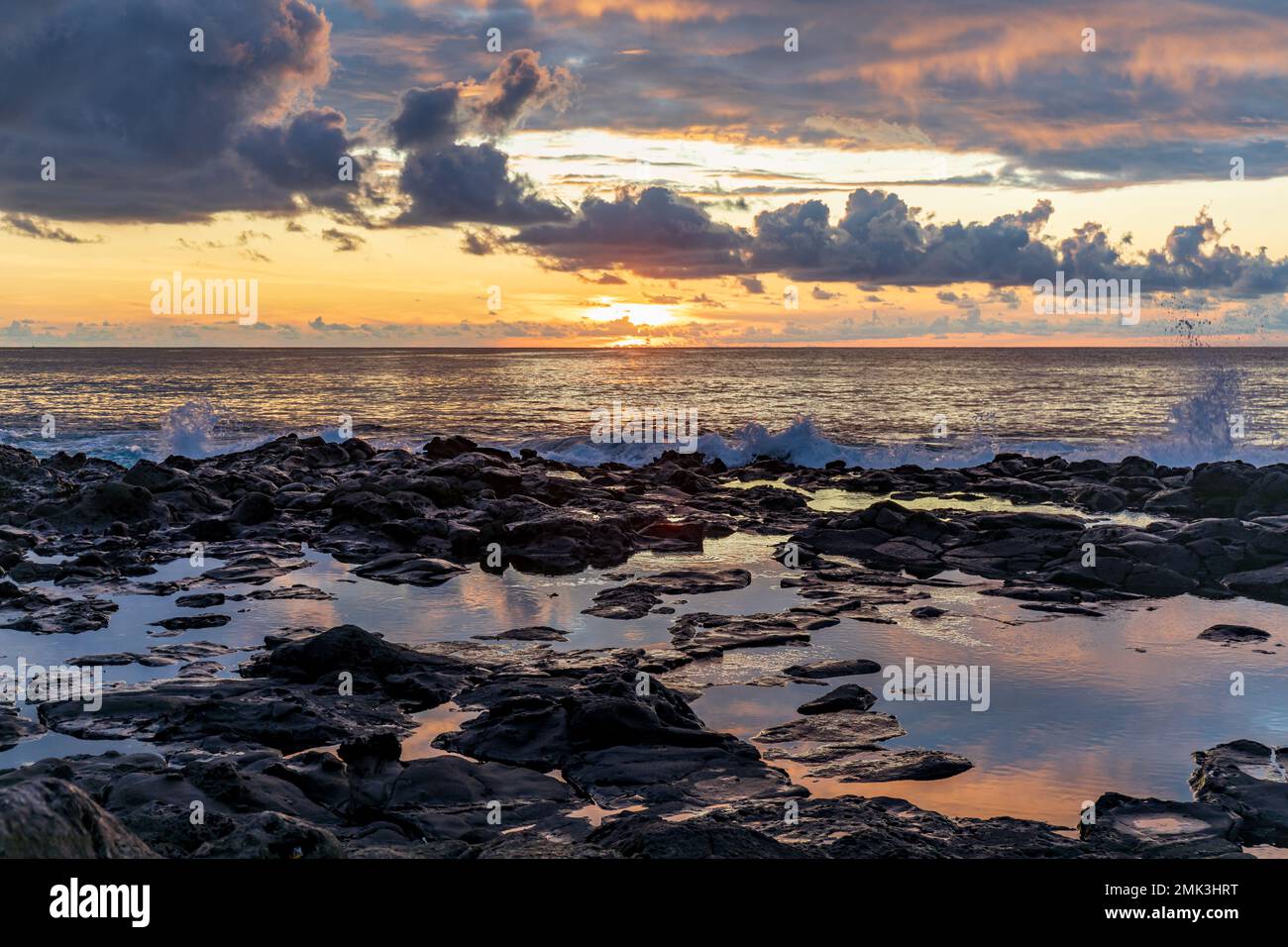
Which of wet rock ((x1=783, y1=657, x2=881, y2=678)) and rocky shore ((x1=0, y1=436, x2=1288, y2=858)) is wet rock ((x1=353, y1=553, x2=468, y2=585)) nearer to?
rocky shore ((x1=0, y1=436, x2=1288, y2=858))

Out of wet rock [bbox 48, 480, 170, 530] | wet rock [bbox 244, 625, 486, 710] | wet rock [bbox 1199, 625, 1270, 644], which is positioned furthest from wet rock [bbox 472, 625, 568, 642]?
wet rock [bbox 48, 480, 170, 530]

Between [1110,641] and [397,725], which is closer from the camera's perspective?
[397,725]

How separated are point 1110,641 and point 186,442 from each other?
43.3 m

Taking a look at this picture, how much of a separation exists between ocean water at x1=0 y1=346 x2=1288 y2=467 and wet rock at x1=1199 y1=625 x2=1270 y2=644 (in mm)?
27837

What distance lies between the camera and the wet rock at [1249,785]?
747 centimetres

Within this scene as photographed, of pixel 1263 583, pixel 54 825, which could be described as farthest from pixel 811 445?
pixel 54 825

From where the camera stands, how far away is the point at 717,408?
7494cm

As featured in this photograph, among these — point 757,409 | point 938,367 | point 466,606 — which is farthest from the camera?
point 938,367

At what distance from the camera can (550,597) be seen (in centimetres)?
1581

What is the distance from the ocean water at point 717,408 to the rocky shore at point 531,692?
19108mm

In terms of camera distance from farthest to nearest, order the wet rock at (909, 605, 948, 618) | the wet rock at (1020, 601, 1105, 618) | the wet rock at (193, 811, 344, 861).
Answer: the wet rock at (1020, 601, 1105, 618) < the wet rock at (909, 605, 948, 618) < the wet rock at (193, 811, 344, 861)

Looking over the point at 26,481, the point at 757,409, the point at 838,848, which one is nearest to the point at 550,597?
the point at 838,848

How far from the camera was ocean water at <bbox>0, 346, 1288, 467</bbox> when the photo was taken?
43969 millimetres
